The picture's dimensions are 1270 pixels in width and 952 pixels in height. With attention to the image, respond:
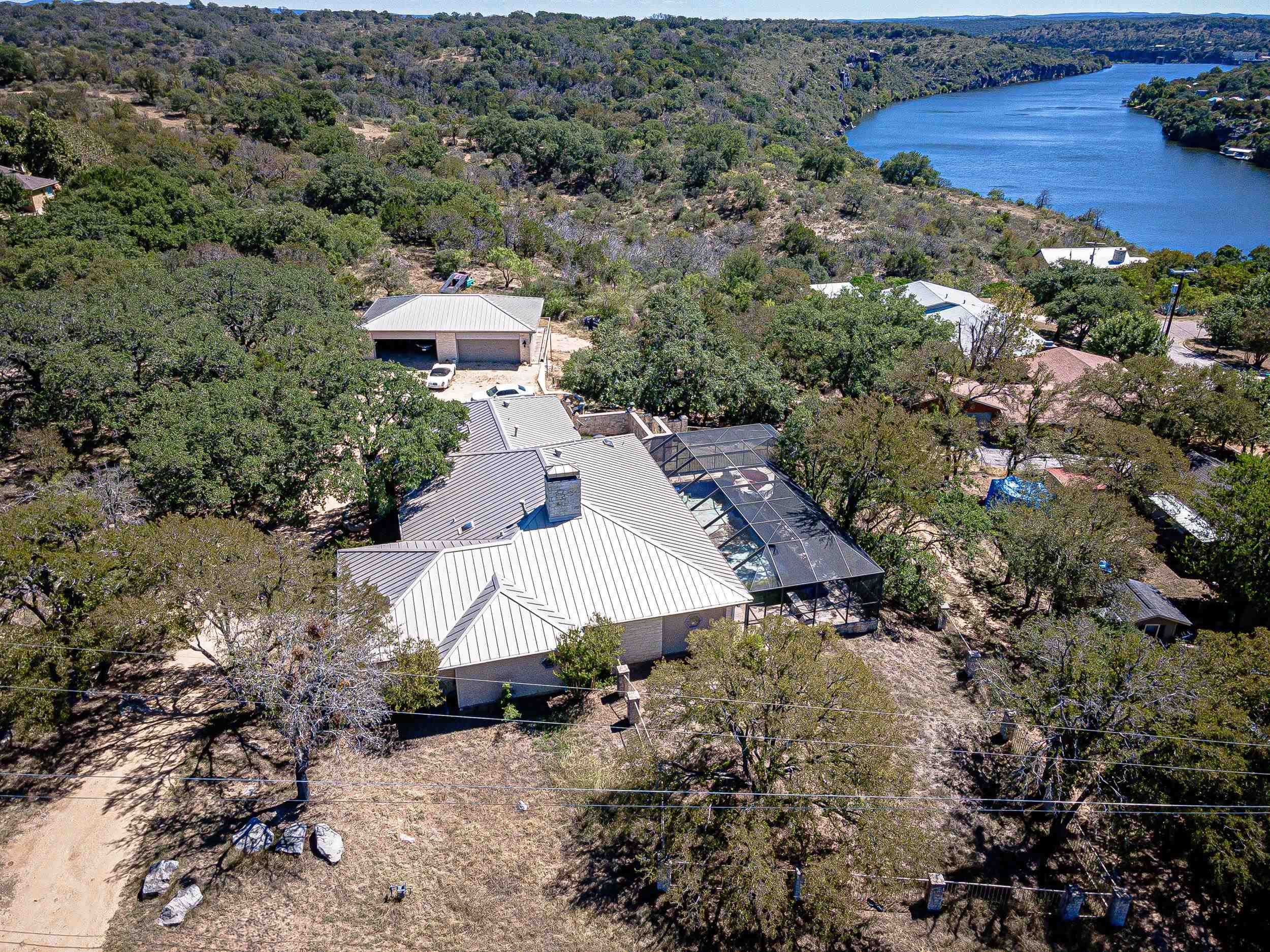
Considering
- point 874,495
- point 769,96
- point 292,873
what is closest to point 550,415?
point 874,495

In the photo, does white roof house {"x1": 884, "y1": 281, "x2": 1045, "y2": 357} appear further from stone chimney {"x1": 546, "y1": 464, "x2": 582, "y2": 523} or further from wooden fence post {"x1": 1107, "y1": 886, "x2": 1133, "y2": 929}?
wooden fence post {"x1": 1107, "y1": 886, "x2": 1133, "y2": 929}

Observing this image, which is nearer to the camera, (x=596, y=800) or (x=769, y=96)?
(x=596, y=800)

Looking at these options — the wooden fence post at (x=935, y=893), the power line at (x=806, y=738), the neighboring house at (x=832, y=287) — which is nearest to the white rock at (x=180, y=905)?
the power line at (x=806, y=738)

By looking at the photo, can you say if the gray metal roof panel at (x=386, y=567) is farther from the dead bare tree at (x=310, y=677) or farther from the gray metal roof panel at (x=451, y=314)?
the gray metal roof panel at (x=451, y=314)

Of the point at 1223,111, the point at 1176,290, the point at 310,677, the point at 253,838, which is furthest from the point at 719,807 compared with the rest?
the point at 1223,111

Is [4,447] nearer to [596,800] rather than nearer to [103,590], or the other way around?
[103,590]

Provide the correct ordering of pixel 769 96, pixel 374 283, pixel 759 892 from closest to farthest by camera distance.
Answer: pixel 759 892 → pixel 374 283 → pixel 769 96
